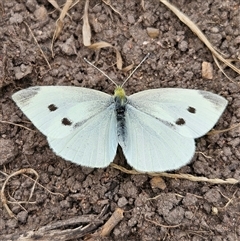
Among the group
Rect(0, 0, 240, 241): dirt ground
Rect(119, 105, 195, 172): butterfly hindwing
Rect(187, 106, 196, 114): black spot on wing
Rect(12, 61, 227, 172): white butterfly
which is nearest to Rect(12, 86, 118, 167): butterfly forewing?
Rect(12, 61, 227, 172): white butterfly

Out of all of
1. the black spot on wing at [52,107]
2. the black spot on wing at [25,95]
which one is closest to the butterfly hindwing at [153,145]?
the black spot on wing at [52,107]

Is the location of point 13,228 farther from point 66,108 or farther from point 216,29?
point 216,29

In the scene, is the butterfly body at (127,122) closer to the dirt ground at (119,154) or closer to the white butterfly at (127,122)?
the white butterfly at (127,122)

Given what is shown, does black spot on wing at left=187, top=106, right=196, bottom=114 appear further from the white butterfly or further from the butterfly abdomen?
the butterfly abdomen

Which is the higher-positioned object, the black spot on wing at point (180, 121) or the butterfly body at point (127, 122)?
the black spot on wing at point (180, 121)

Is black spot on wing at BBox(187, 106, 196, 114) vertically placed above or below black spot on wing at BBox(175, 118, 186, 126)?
above

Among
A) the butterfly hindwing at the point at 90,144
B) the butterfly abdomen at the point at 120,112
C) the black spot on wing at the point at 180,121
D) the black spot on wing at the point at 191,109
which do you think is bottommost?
the butterfly hindwing at the point at 90,144

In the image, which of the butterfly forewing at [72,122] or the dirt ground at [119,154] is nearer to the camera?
the butterfly forewing at [72,122]

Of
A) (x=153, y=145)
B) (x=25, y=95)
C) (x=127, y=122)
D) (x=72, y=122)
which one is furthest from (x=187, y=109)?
(x=25, y=95)
